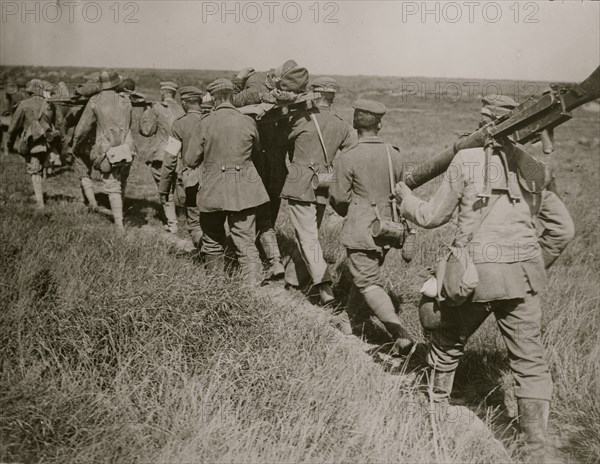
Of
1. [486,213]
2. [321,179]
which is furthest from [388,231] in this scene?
[486,213]

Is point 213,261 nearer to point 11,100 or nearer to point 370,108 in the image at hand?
point 370,108

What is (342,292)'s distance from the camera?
672 centimetres

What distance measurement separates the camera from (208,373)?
161 inches

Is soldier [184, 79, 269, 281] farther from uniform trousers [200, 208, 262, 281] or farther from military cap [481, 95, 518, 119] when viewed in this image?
military cap [481, 95, 518, 119]

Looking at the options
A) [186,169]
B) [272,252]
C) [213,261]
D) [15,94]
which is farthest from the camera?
[15,94]

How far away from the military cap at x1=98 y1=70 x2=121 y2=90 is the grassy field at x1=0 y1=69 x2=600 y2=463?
9.96 ft

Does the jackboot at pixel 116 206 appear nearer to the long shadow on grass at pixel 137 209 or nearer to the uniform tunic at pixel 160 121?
the long shadow on grass at pixel 137 209

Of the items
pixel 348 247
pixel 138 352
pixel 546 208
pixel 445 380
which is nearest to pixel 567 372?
pixel 445 380

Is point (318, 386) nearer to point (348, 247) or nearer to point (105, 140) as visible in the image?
point (348, 247)

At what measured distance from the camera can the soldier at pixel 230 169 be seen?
6.07m

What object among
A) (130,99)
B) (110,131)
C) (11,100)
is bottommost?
(110,131)

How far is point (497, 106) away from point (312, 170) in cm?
246

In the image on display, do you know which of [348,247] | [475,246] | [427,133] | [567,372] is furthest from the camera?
[427,133]

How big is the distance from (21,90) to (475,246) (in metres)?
12.4
